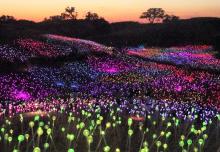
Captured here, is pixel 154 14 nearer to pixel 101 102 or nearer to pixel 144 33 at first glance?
pixel 144 33

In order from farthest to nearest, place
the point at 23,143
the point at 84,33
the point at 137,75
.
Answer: the point at 84,33, the point at 137,75, the point at 23,143

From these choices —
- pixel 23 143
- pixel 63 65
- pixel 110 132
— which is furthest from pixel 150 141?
pixel 63 65

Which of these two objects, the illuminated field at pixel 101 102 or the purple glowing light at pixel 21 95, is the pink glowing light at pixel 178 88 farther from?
the purple glowing light at pixel 21 95

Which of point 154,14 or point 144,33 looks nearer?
point 144,33

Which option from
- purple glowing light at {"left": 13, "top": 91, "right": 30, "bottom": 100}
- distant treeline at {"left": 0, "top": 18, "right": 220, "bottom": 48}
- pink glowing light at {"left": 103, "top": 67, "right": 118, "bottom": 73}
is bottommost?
distant treeline at {"left": 0, "top": 18, "right": 220, "bottom": 48}

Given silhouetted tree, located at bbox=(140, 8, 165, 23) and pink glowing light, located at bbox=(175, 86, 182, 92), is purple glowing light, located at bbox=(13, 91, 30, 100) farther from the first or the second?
silhouetted tree, located at bbox=(140, 8, 165, 23)

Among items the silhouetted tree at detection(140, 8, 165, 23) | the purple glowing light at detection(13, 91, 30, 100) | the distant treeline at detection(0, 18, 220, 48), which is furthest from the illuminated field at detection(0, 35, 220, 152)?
the silhouetted tree at detection(140, 8, 165, 23)

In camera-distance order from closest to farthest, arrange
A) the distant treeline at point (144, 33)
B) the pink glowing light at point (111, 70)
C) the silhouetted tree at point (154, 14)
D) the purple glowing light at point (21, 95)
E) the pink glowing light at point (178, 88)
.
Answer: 1. the purple glowing light at point (21, 95)
2. the pink glowing light at point (178, 88)
3. the pink glowing light at point (111, 70)
4. the distant treeline at point (144, 33)
5. the silhouetted tree at point (154, 14)

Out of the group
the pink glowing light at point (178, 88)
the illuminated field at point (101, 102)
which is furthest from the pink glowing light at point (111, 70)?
the pink glowing light at point (178, 88)

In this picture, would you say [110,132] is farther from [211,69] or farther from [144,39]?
[144,39]

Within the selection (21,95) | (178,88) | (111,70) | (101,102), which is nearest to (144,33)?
(111,70)

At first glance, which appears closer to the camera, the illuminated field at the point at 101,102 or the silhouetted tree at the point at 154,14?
the illuminated field at the point at 101,102
